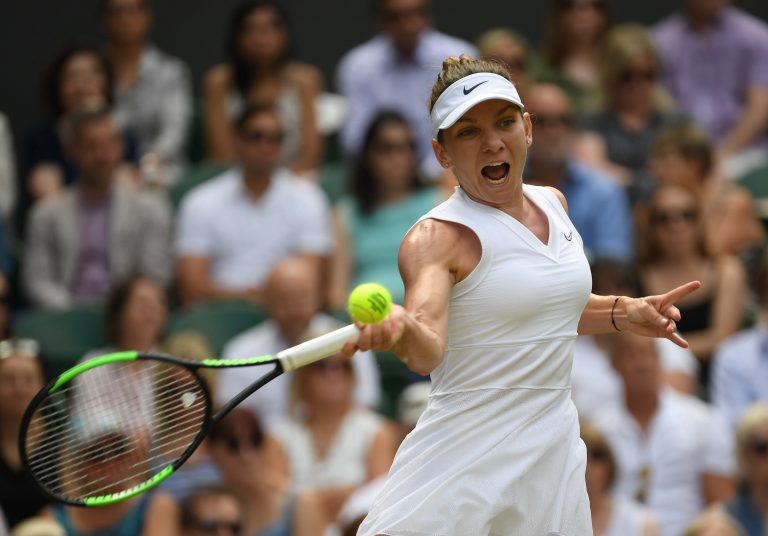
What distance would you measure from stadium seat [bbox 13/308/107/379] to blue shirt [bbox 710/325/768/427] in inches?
104

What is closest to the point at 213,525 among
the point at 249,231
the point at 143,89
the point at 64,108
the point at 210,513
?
the point at 210,513

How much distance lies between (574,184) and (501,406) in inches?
145

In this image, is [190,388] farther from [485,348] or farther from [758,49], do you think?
[758,49]

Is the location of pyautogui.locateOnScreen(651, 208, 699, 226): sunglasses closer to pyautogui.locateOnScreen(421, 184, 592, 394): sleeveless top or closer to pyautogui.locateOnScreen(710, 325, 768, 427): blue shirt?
pyautogui.locateOnScreen(710, 325, 768, 427): blue shirt

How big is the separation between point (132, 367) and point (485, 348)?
1846mm

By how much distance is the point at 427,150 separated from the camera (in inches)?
307

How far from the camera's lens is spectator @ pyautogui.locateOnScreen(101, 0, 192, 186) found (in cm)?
795

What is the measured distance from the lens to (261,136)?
7195 mm

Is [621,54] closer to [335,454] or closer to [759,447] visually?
[759,447]

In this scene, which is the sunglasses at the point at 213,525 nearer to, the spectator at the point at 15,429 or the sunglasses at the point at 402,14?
the spectator at the point at 15,429

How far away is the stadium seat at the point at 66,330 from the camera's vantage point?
6762mm

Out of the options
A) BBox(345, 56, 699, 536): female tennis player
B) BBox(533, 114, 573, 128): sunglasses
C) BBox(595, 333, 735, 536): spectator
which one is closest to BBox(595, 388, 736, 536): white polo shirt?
BBox(595, 333, 735, 536): spectator

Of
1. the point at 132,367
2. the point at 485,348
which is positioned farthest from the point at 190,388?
the point at 132,367

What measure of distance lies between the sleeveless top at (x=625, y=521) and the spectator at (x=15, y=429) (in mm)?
2137
